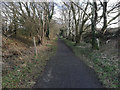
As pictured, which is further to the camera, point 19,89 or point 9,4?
point 9,4

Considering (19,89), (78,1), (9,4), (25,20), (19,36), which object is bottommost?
(19,89)

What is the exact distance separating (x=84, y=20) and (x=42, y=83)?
1209 cm

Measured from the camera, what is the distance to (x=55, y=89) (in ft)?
12.3

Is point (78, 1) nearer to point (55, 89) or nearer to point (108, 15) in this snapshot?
point (108, 15)

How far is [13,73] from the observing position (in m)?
4.93

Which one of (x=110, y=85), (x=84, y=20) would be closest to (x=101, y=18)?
(x=84, y=20)

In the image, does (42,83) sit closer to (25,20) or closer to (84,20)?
(25,20)

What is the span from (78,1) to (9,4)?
9386 millimetres

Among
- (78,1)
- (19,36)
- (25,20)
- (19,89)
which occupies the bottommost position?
(19,89)

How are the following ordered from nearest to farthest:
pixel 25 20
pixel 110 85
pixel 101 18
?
pixel 110 85 → pixel 101 18 → pixel 25 20

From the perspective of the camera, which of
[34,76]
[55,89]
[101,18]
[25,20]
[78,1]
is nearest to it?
[55,89]

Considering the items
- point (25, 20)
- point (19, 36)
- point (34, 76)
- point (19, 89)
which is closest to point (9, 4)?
point (25, 20)

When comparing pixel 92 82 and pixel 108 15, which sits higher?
pixel 108 15

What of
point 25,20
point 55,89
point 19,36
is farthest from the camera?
point 19,36
